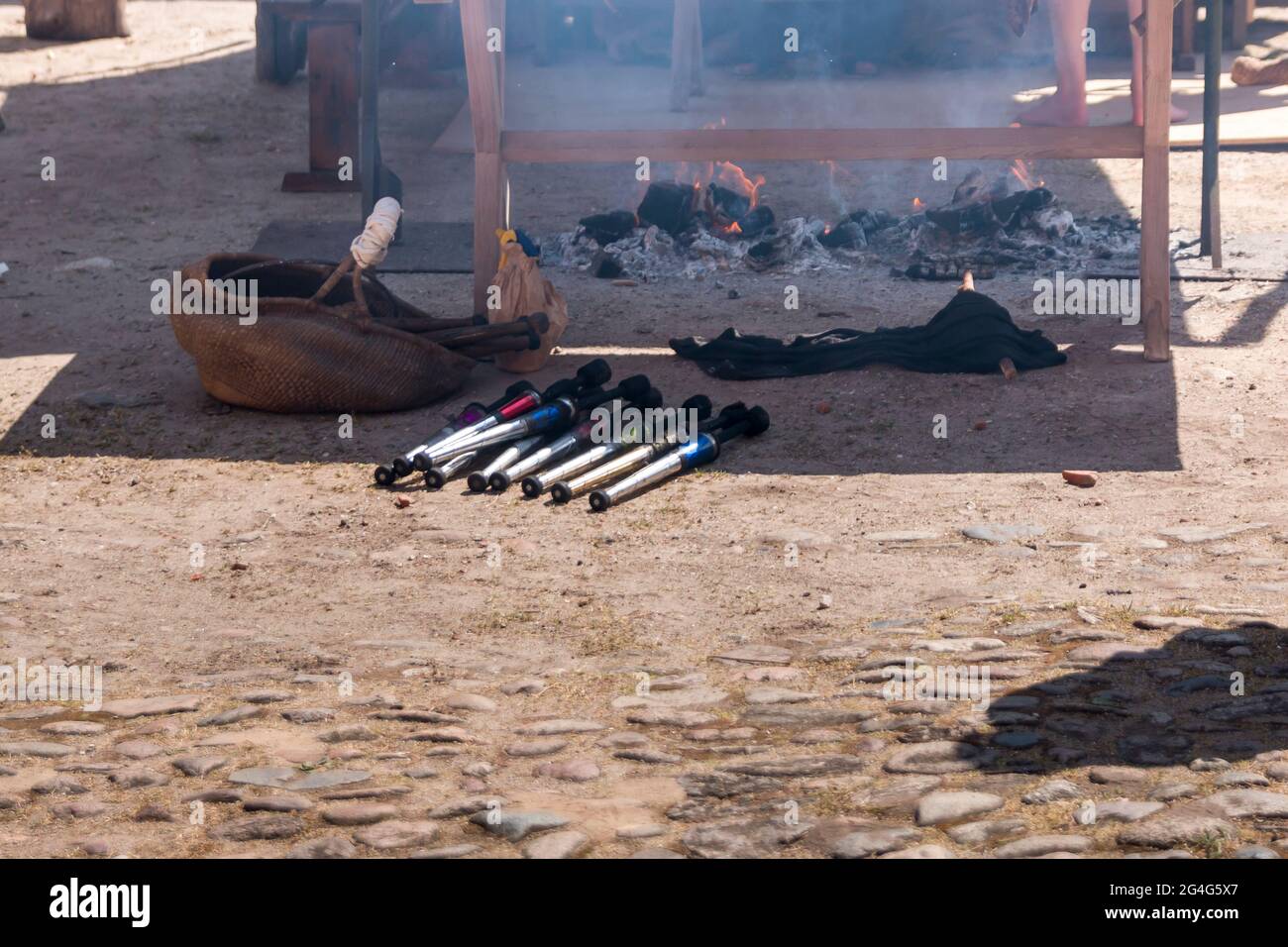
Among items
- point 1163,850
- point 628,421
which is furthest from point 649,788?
point 628,421

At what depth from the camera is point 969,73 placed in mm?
13961

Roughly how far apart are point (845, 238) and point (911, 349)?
2235 millimetres

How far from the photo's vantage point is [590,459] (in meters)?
5.58

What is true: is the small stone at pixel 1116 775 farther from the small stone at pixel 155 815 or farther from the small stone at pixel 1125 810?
the small stone at pixel 155 815

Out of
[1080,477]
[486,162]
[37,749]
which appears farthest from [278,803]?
[486,162]

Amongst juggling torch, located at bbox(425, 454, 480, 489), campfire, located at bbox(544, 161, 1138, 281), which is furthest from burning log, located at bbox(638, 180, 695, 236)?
juggling torch, located at bbox(425, 454, 480, 489)

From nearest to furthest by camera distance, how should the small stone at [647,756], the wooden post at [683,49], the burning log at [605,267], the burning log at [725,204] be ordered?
the small stone at [647,756]
the burning log at [605,267]
the burning log at [725,204]
the wooden post at [683,49]

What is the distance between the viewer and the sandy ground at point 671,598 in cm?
342

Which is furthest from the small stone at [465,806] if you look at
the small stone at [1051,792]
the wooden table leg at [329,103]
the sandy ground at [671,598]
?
the wooden table leg at [329,103]

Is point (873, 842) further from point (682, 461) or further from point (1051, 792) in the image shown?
point (682, 461)

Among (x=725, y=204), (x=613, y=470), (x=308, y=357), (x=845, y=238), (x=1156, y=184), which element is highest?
(x=1156, y=184)

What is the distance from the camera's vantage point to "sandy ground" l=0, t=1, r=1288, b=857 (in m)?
3.42

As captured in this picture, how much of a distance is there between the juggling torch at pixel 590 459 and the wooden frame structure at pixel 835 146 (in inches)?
57.9

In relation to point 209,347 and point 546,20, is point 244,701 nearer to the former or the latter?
point 209,347
